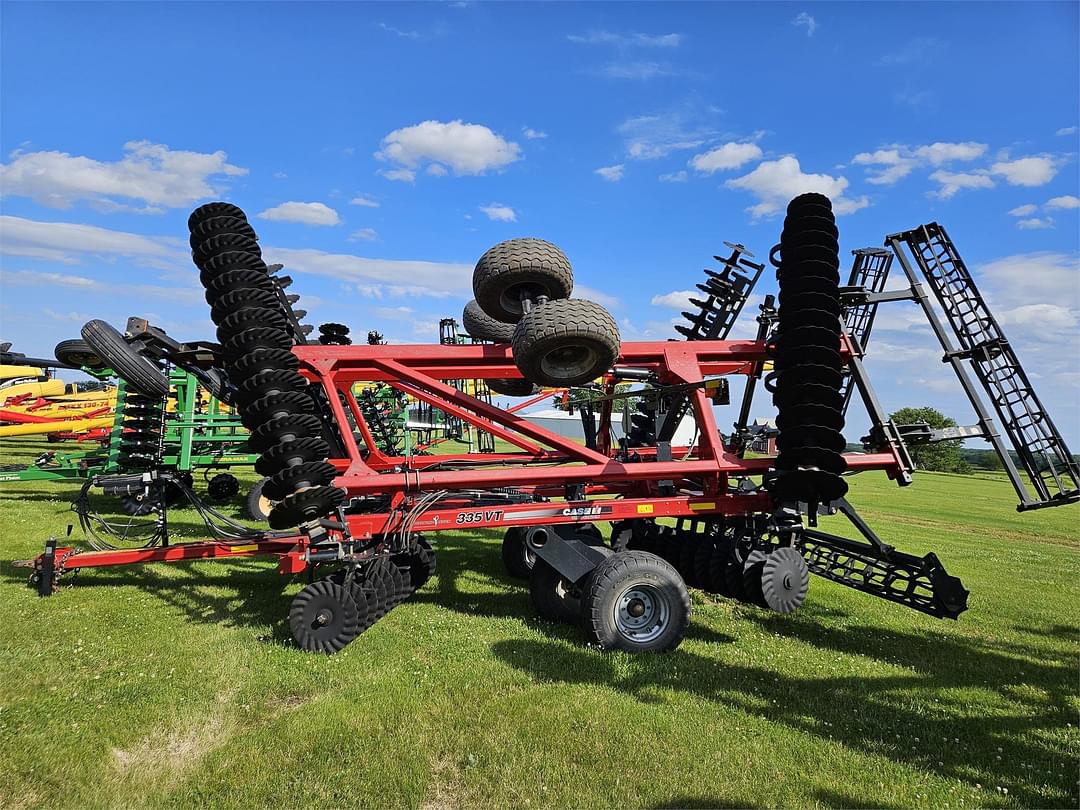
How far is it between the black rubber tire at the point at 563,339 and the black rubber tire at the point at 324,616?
2.40 m

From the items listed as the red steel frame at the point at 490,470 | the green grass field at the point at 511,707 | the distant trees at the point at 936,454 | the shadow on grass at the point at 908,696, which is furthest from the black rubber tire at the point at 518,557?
the distant trees at the point at 936,454

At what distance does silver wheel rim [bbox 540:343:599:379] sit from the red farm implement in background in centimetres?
3

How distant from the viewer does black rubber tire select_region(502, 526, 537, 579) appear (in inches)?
312

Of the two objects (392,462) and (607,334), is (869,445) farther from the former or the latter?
(392,462)

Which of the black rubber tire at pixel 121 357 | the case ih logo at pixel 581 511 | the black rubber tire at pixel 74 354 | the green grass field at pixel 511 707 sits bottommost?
the green grass field at pixel 511 707

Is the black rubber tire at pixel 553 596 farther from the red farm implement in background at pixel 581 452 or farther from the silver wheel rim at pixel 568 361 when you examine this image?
the silver wheel rim at pixel 568 361

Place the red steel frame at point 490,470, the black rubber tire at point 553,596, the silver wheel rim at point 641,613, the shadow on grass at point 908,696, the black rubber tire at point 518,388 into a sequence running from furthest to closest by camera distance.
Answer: the black rubber tire at point 518,388 < the black rubber tire at point 553,596 < the red steel frame at point 490,470 < the silver wheel rim at point 641,613 < the shadow on grass at point 908,696

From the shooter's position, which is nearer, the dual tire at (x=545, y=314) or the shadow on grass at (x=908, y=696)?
the shadow on grass at (x=908, y=696)

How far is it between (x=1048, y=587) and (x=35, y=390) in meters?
37.6

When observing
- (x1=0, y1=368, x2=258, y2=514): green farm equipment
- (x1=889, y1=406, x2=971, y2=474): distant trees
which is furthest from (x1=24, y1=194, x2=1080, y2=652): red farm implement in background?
(x1=889, y1=406, x2=971, y2=474): distant trees

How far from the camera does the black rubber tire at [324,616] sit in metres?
5.16

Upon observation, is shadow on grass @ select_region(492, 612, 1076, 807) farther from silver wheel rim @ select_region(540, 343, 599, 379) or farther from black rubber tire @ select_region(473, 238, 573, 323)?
black rubber tire @ select_region(473, 238, 573, 323)

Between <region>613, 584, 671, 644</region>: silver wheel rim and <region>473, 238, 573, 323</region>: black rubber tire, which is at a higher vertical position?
<region>473, 238, 573, 323</region>: black rubber tire

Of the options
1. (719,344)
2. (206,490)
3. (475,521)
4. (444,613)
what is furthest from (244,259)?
(206,490)
